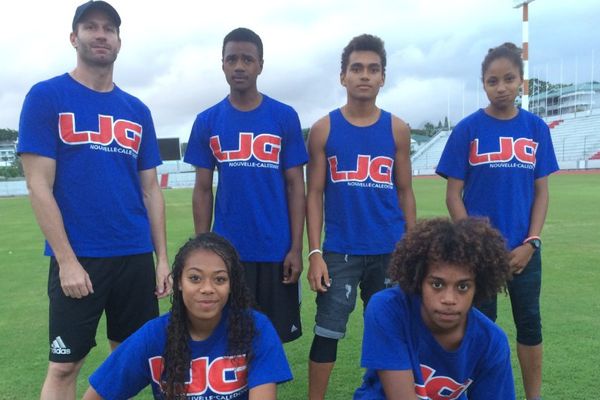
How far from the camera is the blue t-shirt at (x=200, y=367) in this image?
231 cm

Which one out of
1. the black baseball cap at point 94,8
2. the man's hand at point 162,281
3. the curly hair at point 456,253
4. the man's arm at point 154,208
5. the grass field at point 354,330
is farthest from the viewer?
the grass field at point 354,330

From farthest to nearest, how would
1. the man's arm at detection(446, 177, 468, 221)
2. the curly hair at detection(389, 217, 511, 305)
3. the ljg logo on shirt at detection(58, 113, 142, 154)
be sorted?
1. the man's arm at detection(446, 177, 468, 221)
2. the ljg logo on shirt at detection(58, 113, 142, 154)
3. the curly hair at detection(389, 217, 511, 305)

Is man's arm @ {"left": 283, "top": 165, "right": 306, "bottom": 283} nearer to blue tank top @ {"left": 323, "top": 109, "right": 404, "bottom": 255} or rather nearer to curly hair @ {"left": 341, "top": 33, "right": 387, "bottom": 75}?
blue tank top @ {"left": 323, "top": 109, "right": 404, "bottom": 255}

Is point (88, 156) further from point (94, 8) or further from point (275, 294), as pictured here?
point (275, 294)

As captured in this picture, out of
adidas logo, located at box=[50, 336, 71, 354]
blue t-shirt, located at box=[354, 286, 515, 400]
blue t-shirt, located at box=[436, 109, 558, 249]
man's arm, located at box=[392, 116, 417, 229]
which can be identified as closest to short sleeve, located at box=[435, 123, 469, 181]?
blue t-shirt, located at box=[436, 109, 558, 249]

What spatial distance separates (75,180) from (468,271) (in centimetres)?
203

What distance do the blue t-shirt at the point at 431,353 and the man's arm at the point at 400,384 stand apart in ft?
0.08

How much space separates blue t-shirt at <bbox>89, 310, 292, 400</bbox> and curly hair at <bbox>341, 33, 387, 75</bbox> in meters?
1.89

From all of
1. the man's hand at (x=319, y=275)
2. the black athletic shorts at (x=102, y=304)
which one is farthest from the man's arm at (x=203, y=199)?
the man's hand at (x=319, y=275)

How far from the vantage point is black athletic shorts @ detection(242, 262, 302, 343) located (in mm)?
3252

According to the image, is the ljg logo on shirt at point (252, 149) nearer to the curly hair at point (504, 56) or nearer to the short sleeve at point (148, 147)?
the short sleeve at point (148, 147)

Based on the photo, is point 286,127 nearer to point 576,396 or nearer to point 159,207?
point 159,207

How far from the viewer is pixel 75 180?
9.16 feet

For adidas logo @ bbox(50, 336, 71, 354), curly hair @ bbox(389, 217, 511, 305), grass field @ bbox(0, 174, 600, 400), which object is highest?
curly hair @ bbox(389, 217, 511, 305)
